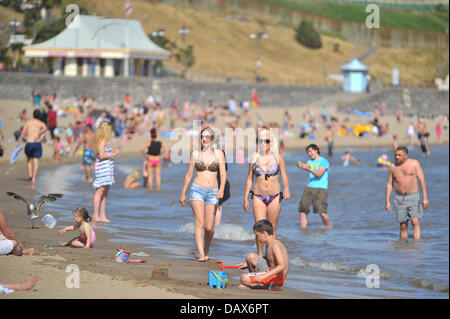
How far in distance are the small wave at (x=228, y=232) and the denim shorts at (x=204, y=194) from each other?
11.2 ft

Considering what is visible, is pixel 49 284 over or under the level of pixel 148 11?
under

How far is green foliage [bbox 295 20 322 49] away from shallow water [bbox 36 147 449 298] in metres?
63.1

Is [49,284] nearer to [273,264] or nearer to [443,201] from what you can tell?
[273,264]

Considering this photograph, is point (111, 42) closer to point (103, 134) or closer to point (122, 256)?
point (103, 134)

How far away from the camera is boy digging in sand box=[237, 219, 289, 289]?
8.12 m

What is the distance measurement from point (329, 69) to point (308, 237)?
68.3m

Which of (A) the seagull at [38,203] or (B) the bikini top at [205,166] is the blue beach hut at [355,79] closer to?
(A) the seagull at [38,203]

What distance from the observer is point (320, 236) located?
13750 millimetres

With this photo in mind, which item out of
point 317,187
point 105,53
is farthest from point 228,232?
point 105,53

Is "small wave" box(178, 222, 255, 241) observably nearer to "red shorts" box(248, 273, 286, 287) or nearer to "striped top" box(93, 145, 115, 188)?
"striped top" box(93, 145, 115, 188)

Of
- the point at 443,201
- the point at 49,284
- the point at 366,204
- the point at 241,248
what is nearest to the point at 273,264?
the point at 49,284

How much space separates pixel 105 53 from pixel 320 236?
33546mm

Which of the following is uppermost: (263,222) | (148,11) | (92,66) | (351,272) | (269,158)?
(148,11)
